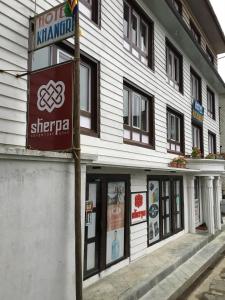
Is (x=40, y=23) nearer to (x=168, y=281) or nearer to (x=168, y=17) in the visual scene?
(x=168, y=281)

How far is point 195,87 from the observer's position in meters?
18.4

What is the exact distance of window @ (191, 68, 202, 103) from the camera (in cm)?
1773

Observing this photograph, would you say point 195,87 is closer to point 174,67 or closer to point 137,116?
point 174,67

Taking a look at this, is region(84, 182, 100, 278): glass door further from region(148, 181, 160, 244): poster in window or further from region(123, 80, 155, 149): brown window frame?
region(148, 181, 160, 244): poster in window

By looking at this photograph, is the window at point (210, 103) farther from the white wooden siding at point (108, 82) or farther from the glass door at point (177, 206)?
the glass door at point (177, 206)

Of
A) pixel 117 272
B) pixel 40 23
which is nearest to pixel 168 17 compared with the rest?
pixel 40 23

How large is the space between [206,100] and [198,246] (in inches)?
397

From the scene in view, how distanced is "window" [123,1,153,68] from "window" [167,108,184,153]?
2830 millimetres

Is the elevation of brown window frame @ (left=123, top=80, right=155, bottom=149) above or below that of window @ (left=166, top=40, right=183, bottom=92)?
below

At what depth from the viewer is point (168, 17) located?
42.4ft

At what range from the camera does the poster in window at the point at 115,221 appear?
8.87 meters

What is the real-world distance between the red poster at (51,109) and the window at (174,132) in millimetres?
8543

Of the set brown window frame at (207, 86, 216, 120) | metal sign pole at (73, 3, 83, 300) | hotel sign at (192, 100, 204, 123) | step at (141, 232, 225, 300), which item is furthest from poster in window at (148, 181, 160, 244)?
brown window frame at (207, 86, 216, 120)

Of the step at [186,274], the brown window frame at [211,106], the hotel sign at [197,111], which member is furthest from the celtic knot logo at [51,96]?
the brown window frame at [211,106]
